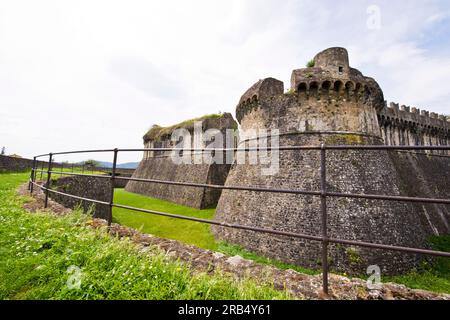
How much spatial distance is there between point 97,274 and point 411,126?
940 inches

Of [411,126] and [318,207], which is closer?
[318,207]

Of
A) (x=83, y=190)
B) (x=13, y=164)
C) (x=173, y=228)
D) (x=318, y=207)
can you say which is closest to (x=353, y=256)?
(x=318, y=207)

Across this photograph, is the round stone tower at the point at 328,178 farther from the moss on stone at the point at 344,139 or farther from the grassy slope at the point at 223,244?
the grassy slope at the point at 223,244

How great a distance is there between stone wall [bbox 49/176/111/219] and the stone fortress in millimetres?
6953

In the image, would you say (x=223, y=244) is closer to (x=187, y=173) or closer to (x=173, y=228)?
(x=173, y=228)

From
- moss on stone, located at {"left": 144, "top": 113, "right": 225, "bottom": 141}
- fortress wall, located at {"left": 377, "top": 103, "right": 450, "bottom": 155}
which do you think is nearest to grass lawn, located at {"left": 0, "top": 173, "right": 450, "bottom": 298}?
fortress wall, located at {"left": 377, "top": 103, "right": 450, "bottom": 155}

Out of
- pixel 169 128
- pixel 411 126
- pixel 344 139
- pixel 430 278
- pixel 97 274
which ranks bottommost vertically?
pixel 430 278

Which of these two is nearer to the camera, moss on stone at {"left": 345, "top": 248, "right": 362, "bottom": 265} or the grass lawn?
the grass lawn

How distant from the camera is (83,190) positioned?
12906 millimetres

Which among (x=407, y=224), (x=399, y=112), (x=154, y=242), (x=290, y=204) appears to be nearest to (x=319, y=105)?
(x=290, y=204)

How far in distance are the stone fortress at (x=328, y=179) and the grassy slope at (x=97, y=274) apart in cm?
743

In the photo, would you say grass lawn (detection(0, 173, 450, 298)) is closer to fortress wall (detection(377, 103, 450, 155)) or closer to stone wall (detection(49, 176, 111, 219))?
stone wall (detection(49, 176, 111, 219))

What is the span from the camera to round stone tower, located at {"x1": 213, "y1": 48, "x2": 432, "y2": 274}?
8297mm
